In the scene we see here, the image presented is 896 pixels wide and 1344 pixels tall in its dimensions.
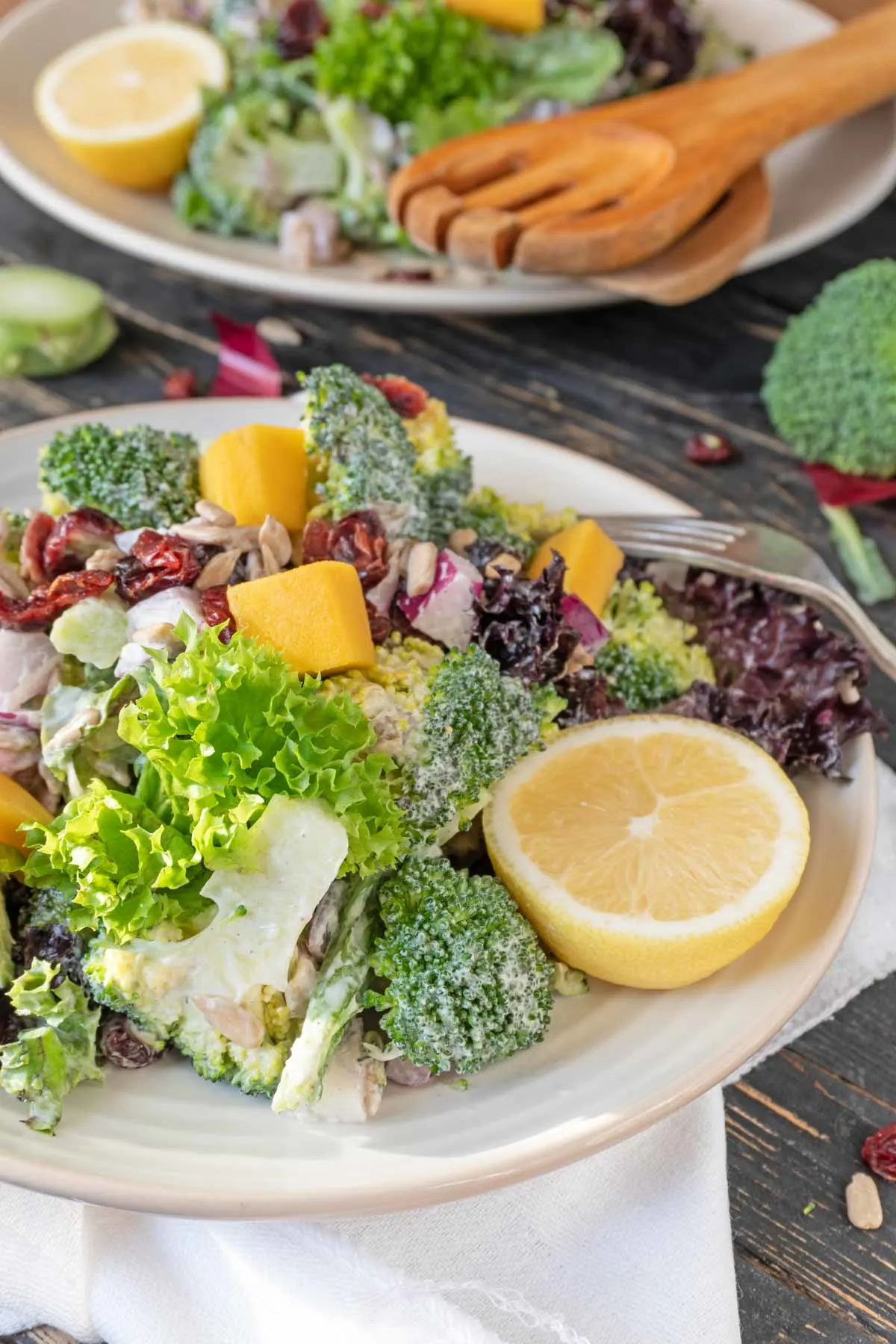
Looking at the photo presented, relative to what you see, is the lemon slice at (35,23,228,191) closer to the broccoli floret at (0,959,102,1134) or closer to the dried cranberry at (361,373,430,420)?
the dried cranberry at (361,373,430,420)

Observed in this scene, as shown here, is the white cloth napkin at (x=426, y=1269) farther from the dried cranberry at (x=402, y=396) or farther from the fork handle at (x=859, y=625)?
the dried cranberry at (x=402, y=396)

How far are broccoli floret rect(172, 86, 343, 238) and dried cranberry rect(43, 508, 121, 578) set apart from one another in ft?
5.56

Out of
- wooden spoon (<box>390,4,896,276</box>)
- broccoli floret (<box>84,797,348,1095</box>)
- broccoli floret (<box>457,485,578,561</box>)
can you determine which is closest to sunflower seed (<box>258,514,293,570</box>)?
broccoli floret (<box>457,485,578,561</box>)

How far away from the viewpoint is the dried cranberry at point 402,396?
2316 mm

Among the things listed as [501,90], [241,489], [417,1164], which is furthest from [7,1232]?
[501,90]

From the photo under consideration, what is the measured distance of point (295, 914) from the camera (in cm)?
171

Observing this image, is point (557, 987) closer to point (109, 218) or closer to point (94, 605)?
point (94, 605)

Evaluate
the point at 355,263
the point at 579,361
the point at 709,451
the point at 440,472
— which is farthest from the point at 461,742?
the point at 355,263

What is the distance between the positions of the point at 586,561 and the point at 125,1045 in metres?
1.10

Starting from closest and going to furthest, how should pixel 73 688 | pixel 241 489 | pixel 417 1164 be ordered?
pixel 417 1164
pixel 73 688
pixel 241 489

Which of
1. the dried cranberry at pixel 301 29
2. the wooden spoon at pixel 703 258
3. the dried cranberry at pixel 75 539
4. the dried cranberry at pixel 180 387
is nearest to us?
the dried cranberry at pixel 75 539

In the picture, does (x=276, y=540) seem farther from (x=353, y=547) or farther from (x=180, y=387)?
(x=180, y=387)

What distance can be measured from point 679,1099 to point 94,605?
1.07m

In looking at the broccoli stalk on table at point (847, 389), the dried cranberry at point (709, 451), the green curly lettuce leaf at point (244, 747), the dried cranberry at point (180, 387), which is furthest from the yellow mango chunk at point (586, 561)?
the dried cranberry at point (180, 387)
